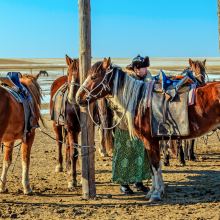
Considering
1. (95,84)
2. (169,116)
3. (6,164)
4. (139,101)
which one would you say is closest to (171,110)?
(169,116)

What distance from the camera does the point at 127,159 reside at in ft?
26.7

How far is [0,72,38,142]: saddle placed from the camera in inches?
315

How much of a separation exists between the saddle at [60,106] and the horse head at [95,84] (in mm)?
1637

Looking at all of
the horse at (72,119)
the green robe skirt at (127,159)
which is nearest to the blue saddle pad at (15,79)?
the horse at (72,119)

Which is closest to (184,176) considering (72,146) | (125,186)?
(125,186)

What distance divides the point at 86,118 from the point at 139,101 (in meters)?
0.84

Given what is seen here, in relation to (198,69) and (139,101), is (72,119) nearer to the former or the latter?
(139,101)

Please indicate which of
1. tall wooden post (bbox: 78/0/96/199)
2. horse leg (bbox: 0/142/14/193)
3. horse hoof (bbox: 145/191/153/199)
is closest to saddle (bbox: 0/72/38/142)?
horse leg (bbox: 0/142/14/193)

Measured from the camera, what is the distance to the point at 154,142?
7449mm

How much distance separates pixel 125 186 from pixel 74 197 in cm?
88

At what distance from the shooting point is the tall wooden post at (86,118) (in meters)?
7.46

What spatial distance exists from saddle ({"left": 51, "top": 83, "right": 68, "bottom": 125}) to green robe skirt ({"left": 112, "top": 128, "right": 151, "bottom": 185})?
4.16ft

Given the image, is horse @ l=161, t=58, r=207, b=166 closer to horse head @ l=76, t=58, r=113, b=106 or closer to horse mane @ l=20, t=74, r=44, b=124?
horse mane @ l=20, t=74, r=44, b=124

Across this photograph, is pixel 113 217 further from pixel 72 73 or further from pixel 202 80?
pixel 202 80
